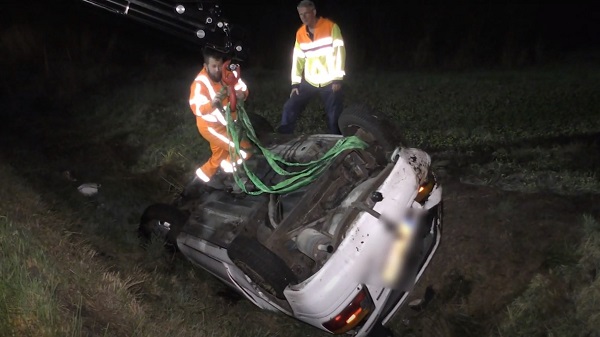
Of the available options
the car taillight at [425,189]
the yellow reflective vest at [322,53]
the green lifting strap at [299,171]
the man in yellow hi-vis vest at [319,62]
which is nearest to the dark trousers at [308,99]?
the man in yellow hi-vis vest at [319,62]

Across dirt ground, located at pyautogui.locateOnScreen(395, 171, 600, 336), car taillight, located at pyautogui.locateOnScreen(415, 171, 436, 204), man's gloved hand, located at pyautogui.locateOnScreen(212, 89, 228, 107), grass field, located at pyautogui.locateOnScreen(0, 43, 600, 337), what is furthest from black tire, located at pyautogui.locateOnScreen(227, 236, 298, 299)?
man's gloved hand, located at pyautogui.locateOnScreen(212, 89, 228, 107)

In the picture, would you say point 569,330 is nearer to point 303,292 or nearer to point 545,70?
point 303,292

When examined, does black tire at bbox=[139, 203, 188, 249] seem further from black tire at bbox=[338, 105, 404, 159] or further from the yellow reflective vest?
the yellow reflective vest

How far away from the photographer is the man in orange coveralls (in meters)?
5.61

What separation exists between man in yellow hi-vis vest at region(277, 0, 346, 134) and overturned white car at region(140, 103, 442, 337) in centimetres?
167

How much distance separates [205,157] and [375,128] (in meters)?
3.80

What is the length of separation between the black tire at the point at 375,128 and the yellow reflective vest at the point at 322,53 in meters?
1.66

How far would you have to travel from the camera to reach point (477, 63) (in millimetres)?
12945

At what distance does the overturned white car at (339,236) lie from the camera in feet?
12.4

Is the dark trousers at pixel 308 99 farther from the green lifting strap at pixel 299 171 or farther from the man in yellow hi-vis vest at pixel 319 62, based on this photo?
the green lifting strap at pixel 299 171

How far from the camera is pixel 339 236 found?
12.5 ft

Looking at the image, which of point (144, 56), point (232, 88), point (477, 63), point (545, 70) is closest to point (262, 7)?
point (144, 56)

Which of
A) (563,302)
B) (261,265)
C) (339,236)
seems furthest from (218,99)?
(563,302)

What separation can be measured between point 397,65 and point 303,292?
10.6m
